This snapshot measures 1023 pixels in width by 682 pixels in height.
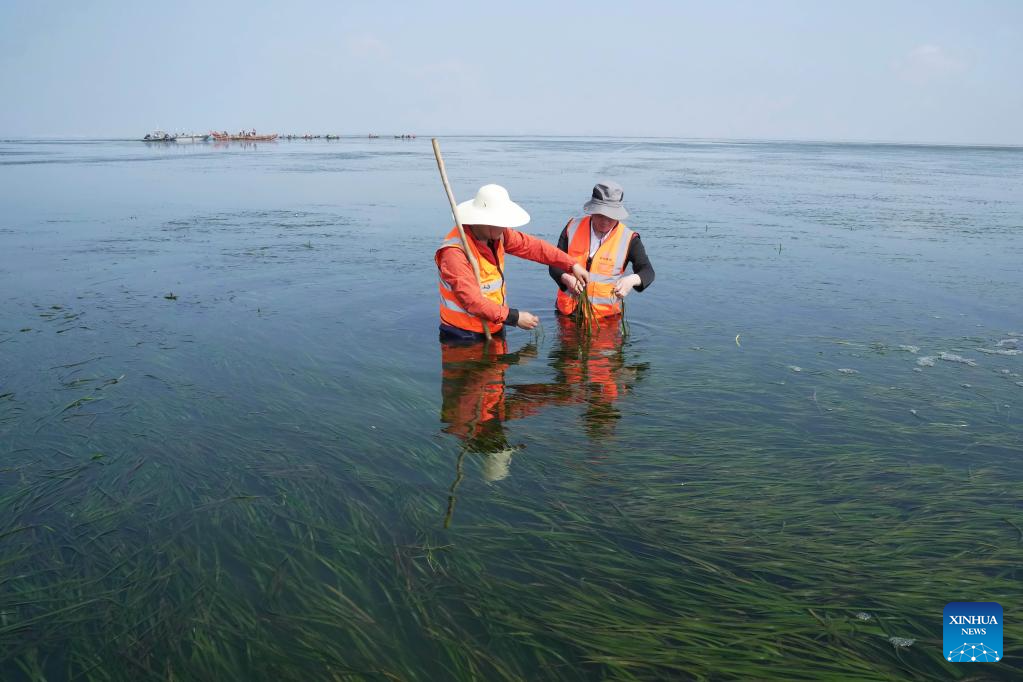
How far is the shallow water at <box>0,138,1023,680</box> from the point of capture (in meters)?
2.70

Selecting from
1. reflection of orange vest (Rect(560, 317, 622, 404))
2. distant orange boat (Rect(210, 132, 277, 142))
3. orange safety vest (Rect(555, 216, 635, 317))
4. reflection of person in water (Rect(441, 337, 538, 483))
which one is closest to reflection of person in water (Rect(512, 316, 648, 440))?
reflection of orange vest (Rect(560, 317, 622, 404))

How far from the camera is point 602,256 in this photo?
6684 millimetres

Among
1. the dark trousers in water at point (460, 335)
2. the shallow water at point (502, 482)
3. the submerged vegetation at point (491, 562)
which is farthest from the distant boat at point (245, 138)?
the submerged vegetation at point (491, 562)

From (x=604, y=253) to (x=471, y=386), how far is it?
213cm

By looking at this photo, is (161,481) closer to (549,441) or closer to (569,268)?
(549,441)

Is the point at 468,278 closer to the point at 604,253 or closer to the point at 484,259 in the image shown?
the point at 484,259

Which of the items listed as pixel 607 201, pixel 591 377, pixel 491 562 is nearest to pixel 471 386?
pixel 591 377

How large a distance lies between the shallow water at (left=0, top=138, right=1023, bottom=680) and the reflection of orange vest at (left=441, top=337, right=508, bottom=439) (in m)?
0.03

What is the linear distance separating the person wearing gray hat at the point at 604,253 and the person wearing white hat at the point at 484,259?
44 centimetres

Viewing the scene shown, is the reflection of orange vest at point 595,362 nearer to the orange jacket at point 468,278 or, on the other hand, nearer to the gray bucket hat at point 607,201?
the orange jacket at point 468,278

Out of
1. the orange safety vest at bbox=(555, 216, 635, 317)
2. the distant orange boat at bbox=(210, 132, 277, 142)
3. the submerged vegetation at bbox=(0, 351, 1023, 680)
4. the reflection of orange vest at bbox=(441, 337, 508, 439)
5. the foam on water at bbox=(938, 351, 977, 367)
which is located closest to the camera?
the submerged vegetation at bbox=(0, 351, 1023, 680)

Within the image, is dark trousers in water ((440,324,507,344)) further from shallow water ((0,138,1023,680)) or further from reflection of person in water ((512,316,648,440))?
reflection of person in water ((512,316,648,440))

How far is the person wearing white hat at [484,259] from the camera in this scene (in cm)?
542

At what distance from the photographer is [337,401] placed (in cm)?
520
